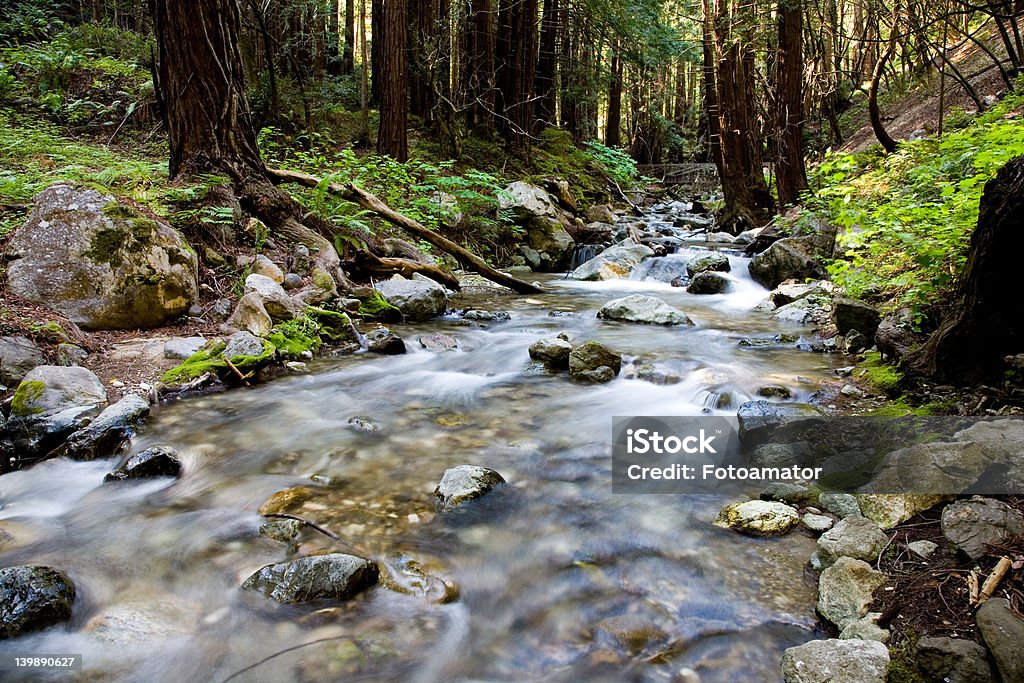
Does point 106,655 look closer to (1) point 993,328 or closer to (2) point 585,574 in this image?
(2) point 585,574

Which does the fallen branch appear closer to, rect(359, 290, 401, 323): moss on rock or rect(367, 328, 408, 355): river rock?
rect(359, 290, 401, 323): moss on rock

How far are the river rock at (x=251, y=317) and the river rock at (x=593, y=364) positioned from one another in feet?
9.50

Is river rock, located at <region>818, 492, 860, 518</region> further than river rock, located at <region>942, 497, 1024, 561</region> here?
Yes

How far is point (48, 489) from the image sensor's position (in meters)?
3.32

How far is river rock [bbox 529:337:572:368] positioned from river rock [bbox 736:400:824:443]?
1.93 meters

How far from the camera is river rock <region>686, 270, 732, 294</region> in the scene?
9.55m

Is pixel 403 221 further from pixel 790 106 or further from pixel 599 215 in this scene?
pixel 790 106

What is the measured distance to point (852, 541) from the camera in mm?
2545

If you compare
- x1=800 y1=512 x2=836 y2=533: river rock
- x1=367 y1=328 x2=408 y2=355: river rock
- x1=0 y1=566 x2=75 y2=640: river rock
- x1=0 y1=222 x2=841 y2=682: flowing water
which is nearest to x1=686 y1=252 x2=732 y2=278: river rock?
x1=0 y1=222 x2=841 y2=682: flowing water

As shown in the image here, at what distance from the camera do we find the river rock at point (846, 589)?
2.23m

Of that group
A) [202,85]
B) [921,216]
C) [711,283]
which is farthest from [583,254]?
[921,216]

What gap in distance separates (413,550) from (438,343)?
377 cm

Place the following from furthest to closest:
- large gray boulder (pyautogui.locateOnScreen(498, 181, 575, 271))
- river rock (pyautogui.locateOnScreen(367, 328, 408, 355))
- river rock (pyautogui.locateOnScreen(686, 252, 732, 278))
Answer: large gray boulder (pyautogui.locateOnScreen(498, 181, 575, 271))
river rock (pyautogui.locateOnScreen(686, 252, 732, 278))
river rock (pyautogui.locateOnScreen(367, 328, 408, 355))

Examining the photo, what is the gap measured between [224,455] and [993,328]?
4665mm
